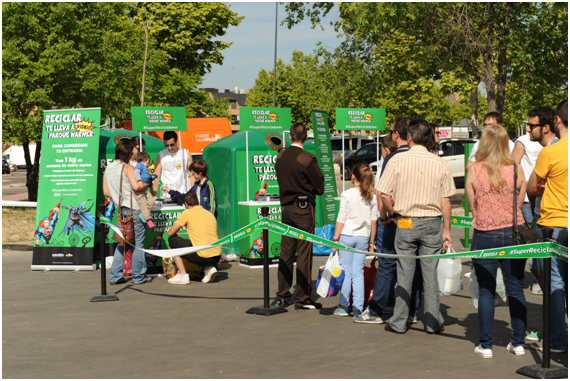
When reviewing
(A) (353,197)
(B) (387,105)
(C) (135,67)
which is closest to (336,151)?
(B) (387,105)

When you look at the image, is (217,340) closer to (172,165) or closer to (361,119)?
(172,165)

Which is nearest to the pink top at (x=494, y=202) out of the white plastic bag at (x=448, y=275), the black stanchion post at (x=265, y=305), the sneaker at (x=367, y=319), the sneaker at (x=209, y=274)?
the white plastic bag at (x=448, y=275)

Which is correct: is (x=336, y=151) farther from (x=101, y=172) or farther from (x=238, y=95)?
(x=238, y=95)

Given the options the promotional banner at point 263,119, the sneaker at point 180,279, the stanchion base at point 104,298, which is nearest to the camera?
the stanchion base at point 104,298

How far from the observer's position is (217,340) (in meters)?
5.57

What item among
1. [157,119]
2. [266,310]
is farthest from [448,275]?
[157,119]

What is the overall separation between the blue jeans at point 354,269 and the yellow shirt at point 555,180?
6.39 ft

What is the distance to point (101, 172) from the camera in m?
9.90

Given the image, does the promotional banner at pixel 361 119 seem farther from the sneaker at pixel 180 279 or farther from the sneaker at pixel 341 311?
the sneaker at pixel 341 311

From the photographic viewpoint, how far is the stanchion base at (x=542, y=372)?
4441mm

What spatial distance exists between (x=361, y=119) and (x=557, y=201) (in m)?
7.74

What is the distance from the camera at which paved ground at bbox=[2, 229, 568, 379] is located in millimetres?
4711

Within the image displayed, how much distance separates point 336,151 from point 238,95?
108610 millimetres

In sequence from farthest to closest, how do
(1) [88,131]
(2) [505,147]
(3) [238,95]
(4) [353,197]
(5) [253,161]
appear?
1. (3) [238,95]
2. (5) [253,161]
3. (1) [88,131]
4. (4) [353,197]
5. (2) [505,147]
